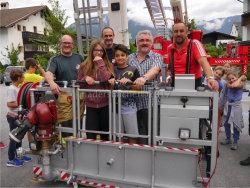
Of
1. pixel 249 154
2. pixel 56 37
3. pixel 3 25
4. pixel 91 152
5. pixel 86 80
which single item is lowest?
pixel 249 154

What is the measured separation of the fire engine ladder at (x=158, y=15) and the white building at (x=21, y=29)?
17687 mm

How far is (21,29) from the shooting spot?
112 feet

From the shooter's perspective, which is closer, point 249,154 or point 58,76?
point 58,76

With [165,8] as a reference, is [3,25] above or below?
above

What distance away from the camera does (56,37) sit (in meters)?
17.0

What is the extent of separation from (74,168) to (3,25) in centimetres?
3292

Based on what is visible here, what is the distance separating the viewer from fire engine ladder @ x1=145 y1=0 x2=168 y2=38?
1364cm

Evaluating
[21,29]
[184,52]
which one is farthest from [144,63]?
[21,29]

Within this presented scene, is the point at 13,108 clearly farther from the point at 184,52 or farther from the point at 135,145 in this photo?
the point at 184,52

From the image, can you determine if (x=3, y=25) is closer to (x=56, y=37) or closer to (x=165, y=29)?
(x=56, y=37)

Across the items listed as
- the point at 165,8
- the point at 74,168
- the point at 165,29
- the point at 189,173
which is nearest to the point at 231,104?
the point at 189,173

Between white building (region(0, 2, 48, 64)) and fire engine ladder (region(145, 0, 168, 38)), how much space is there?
58.0 ft

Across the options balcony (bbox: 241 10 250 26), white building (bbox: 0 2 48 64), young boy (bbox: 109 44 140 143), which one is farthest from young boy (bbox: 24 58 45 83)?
white building (bbox: 0 2 48 64)

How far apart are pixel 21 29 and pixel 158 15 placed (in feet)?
82.1
